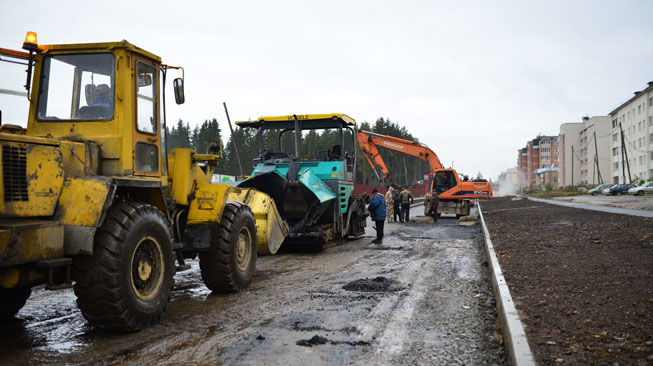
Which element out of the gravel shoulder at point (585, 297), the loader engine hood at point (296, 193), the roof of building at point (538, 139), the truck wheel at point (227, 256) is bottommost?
the gravel shoulder at point (585, 297)

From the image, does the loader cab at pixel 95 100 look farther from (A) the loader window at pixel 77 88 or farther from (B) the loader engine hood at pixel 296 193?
(B) the loader engine hood at pixel 296 193

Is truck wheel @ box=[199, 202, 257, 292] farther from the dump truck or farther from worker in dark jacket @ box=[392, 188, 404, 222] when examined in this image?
worker in dark jacket @ box=[392, 188, 404, 222]

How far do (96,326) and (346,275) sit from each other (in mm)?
4521

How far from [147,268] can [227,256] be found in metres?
1.62

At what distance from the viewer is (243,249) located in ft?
24.5

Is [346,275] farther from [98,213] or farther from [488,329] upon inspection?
[98,213]

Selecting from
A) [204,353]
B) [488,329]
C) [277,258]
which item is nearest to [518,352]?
[488,329]

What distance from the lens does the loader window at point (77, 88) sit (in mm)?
5367

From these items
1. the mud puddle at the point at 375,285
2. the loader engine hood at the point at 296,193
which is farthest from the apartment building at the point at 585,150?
the mud puddle at the point at 375,285

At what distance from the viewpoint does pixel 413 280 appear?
26.7ft

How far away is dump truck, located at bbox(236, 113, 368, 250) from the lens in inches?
458

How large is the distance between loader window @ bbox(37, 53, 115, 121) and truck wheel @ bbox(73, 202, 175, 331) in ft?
3.79

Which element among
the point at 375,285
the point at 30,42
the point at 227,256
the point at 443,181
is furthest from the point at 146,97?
the point at 443,181

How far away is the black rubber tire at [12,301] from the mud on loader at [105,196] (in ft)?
0.03
